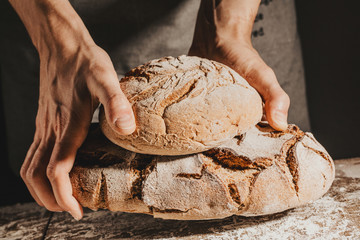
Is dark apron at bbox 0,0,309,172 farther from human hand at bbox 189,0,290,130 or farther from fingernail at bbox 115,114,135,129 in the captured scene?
fingernail at bbox 115,114,135,129

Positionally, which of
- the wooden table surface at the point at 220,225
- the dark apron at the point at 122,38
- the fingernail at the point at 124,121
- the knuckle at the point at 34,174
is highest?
the dark apron at the point at 122,38

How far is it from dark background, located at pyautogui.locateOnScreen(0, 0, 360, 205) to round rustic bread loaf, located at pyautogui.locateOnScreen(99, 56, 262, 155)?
5.47ft

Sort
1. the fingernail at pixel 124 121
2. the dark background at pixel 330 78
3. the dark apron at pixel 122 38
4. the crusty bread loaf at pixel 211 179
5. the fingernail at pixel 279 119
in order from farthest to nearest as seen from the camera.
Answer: the dark background at pixel 330 78 < the dark apron at pixel 122 38 < the fingernail at pixel 279 119 < the crusty bread loaf at pixel 211 179 < the fingernail at pixel 124 121

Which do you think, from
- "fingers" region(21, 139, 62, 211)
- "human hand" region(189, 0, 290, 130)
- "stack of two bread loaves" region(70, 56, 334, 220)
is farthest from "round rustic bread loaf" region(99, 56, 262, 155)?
"fingers" region(21, 139, 62, 211)

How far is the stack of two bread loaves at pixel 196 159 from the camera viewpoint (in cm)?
108

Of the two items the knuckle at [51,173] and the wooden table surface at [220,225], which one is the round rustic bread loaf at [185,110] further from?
the wooden table surface at [220,225]

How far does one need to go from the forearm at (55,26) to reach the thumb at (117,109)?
0.98ft

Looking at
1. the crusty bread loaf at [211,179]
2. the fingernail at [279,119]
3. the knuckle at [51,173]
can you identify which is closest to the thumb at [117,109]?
the crusty bread loaf at [211,179]

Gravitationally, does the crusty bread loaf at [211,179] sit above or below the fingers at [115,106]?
below

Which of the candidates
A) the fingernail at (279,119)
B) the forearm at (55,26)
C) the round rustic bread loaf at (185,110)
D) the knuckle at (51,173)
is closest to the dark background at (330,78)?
the forearm at (55,26)

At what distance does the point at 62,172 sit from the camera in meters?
1.19

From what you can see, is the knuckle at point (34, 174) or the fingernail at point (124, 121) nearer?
the fingernail at point (124, 121)

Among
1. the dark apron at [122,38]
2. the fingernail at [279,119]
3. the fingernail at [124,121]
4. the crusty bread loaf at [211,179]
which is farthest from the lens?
the dark apron at [122,38]

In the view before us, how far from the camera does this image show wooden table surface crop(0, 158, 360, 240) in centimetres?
116
